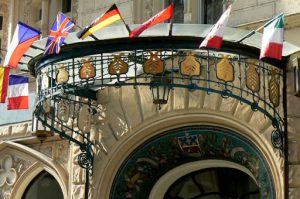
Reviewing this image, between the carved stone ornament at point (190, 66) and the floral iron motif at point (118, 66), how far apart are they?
839 millimetres

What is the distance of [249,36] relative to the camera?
1005 centimetres

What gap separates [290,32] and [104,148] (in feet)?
11.9

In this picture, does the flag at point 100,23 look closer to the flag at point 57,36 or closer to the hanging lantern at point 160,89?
the flag at point 57,36

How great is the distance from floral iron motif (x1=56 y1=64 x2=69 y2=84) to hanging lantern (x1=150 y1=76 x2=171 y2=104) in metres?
1.29

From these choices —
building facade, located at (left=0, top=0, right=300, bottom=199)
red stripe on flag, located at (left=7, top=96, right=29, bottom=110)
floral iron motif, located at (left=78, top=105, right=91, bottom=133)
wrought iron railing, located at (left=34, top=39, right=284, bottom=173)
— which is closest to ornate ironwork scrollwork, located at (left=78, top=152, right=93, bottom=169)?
building facade, located at (left=0, top=0, right=300, bottom=199)

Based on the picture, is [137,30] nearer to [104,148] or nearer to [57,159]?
[104,148]

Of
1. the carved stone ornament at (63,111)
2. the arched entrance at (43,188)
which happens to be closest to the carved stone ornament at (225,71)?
the carved stone ornament at (63,111)

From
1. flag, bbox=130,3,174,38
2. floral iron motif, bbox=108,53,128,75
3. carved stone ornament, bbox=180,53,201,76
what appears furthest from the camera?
floral iron motif, bbox=108,53,128,75

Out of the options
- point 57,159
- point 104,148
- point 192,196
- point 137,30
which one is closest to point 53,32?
point 137,30

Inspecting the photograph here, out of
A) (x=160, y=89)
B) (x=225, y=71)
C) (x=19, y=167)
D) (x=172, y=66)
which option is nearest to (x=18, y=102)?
(x=19, y=167)

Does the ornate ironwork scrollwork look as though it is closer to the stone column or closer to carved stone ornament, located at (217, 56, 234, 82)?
carved stone ornament, located at (217, 56, 234, 82)

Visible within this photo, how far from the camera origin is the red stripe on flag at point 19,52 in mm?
11055

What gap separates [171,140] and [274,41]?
3034 millimetres

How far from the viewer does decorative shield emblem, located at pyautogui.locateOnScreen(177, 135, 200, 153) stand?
11.6m
